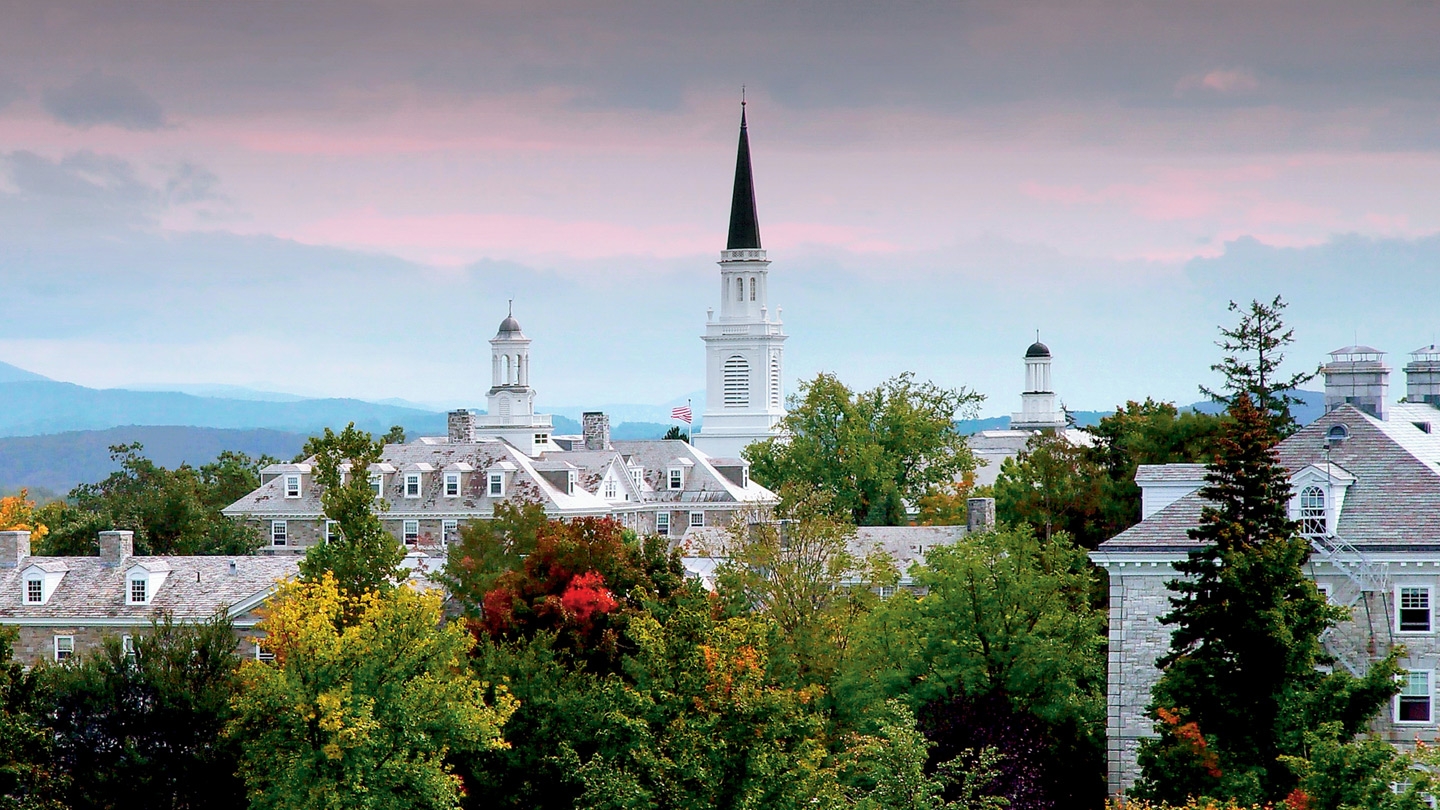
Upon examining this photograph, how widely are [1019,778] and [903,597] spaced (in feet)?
33.8

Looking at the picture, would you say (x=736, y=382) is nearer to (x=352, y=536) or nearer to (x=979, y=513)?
(x=979, y=513)

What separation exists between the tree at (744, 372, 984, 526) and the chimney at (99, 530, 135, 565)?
42764 mm

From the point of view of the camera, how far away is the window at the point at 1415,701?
5103cm

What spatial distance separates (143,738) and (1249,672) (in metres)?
26.9

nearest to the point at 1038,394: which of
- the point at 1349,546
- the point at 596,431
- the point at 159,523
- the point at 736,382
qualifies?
the point at 736,382

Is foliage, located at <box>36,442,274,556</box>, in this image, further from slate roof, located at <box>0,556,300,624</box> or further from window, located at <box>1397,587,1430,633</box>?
window, located at <box>1397,587,1430,633</box>

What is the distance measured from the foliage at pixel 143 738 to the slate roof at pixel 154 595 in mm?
12061

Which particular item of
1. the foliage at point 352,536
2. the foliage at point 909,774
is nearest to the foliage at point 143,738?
the foliage at point 352,536

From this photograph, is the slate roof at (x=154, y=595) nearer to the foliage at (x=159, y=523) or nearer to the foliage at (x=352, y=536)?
the foliage at (x=352, y=536)

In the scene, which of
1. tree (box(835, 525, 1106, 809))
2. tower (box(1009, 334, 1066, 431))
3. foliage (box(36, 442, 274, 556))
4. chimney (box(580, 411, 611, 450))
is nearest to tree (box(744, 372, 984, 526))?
chimney (box(580, 411, 611, 450))

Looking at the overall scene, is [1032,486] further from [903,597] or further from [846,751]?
[846,751]

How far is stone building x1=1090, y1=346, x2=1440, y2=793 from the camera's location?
51.0 meters

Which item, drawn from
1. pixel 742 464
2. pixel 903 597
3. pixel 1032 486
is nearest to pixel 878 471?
pixel 742 464

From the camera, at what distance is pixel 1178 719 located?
4822 cm
